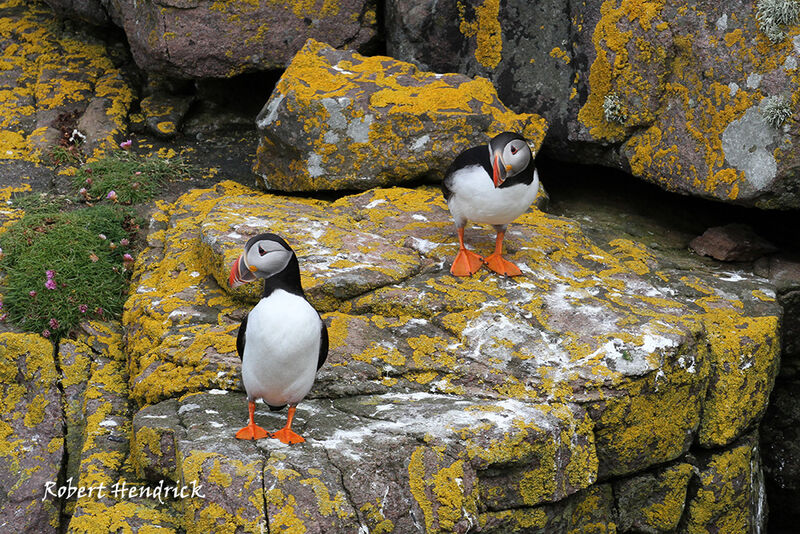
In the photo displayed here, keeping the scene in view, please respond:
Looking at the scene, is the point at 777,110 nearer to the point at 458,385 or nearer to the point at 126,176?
the point at 458,385

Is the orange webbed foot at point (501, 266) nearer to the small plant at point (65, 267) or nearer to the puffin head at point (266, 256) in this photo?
the puffin head at point (266, 256)

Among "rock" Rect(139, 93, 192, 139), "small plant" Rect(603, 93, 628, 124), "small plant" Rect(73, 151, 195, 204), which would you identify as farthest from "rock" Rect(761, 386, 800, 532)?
"rock" Rect(139, 93, 192, 139)

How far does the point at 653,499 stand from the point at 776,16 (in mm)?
3342

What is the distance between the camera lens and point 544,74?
23.5 feet

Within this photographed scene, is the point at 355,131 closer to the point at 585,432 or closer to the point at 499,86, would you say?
the point at 499,86

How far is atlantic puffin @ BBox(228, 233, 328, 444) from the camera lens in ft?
13.1

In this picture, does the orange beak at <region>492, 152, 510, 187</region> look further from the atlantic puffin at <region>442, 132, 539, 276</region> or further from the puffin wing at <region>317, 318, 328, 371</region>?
the puffin wing at <region>317, 318, 328, 371</region>

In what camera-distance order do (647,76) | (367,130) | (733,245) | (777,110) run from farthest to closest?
(367,130) → (647,76) → (733,245) → (777,110)

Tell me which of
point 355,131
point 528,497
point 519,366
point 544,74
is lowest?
point 528,497

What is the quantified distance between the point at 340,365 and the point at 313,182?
240 centimetres

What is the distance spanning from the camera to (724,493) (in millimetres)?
5098

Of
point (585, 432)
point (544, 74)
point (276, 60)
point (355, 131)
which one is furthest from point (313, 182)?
point (585, 432)

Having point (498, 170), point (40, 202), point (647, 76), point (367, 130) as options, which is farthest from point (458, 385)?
point (40, 202)

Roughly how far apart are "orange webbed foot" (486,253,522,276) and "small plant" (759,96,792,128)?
206 centimetres
